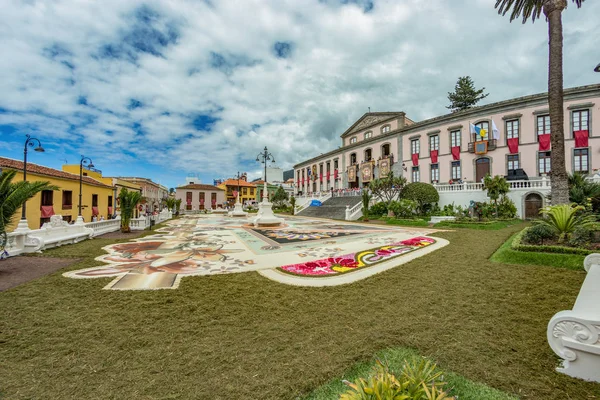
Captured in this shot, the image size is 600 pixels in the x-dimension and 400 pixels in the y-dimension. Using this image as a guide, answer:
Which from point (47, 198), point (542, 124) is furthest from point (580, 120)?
point (47, 198)

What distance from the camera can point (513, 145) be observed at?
73.7 ft

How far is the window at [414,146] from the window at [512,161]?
8574 millimetres

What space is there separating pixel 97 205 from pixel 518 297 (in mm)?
31187

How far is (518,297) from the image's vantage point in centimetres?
419

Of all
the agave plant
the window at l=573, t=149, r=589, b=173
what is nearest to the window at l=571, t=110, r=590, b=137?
the window at l=573, t=149, r=589, b=173

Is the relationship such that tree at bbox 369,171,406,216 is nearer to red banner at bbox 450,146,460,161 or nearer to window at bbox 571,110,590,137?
red banner at bbox 450,146,460,161

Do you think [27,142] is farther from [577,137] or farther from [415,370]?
[577,137]

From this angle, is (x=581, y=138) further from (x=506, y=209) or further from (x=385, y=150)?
(x=385, y=150)

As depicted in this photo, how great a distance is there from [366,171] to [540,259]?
102 ft

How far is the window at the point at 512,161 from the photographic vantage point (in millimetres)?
22469

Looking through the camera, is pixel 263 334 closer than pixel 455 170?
Yes

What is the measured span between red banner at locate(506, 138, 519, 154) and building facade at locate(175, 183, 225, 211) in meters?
57.5

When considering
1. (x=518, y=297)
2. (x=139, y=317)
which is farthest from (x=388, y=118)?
(x=139, y=317)

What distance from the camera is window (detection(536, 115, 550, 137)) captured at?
69.5ft
